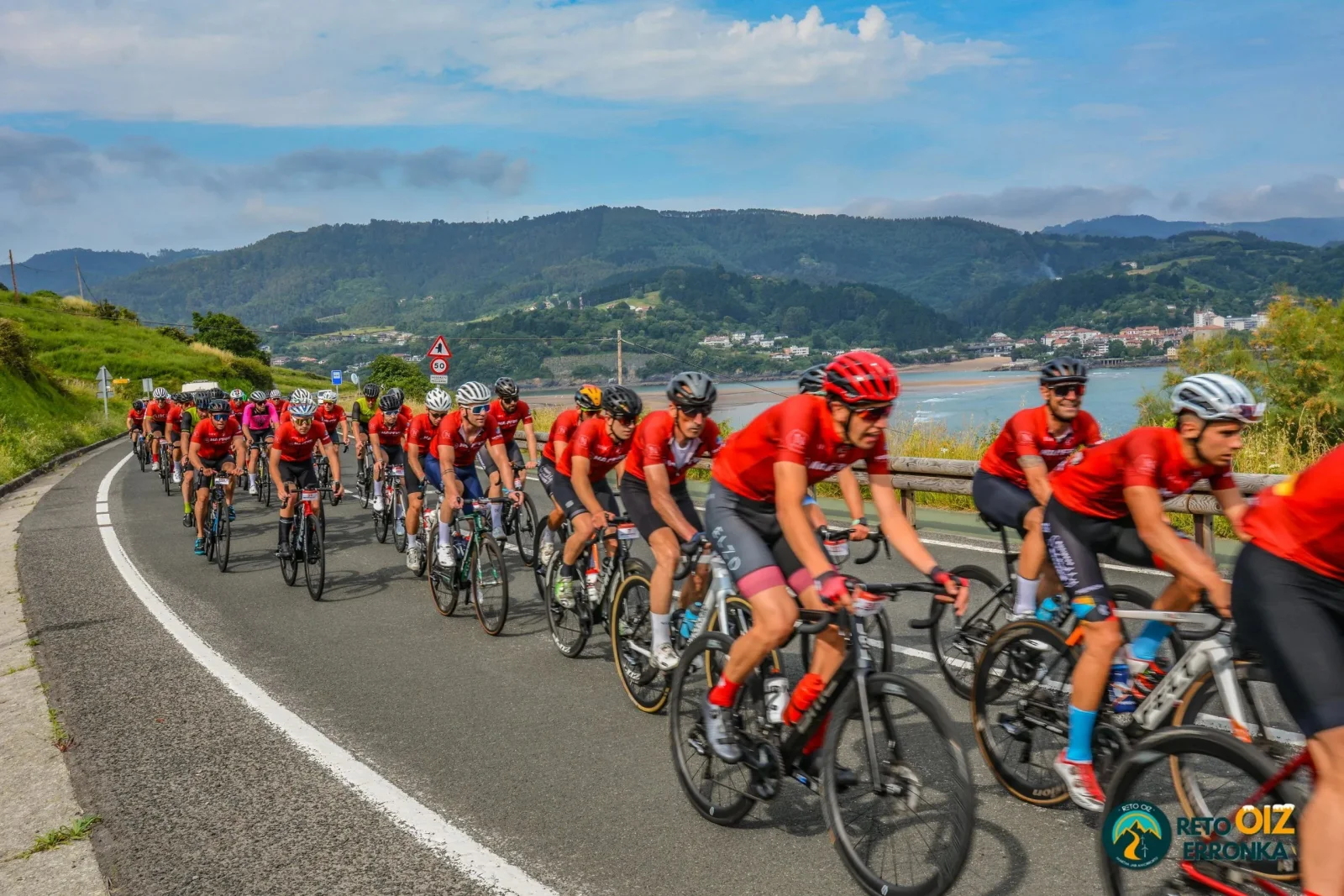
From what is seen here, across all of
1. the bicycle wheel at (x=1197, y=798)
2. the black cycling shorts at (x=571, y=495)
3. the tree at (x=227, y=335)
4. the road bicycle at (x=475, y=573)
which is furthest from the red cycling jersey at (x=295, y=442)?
the tree at (x=227, y=335)

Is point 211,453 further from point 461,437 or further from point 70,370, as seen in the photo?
point 70,370

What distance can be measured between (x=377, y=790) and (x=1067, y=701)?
3.33 meters

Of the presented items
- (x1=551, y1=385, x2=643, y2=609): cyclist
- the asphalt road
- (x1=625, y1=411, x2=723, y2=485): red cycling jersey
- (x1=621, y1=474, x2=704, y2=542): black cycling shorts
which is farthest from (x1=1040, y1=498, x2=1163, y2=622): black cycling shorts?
(x1=551, y1=385, x2=643, y2=609): cyclist

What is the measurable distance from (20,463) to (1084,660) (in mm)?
29193

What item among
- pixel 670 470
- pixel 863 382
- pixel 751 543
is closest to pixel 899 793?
pixel 751 543

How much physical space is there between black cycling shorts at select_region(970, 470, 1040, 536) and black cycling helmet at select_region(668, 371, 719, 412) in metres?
2.04

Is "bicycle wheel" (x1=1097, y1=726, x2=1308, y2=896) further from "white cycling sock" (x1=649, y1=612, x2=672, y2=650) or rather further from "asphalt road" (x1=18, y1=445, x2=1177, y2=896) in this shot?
"white cycling sock" (x1=649, y1=612, x2=672, y2=650)

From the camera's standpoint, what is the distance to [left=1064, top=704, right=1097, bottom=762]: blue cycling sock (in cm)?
418

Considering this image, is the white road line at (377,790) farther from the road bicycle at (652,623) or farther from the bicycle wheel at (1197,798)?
the bicycle wheel at (1197,798)

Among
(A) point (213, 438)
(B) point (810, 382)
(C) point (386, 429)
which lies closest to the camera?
(B) point (810, 382)

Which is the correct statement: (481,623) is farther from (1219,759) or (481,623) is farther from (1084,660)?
(1219,759)

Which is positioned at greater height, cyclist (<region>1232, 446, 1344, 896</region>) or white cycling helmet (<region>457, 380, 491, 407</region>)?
white cycling helmet (<region>457, 380, 491, 407</region>)

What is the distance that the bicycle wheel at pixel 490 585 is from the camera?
8.14m

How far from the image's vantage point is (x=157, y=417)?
23500 mm
